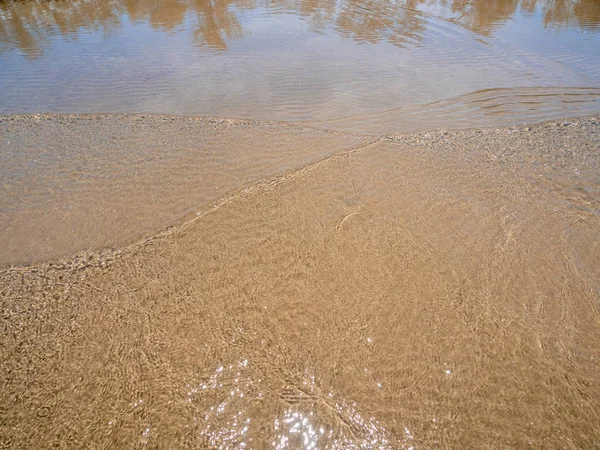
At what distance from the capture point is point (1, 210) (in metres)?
3.71

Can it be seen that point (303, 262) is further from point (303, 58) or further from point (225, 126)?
point (303, 58)

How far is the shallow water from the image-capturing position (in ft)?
18.8

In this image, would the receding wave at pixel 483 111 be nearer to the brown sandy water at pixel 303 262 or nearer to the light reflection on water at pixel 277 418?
the brown sandy water at pixel 303 262

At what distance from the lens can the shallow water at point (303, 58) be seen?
5.74m

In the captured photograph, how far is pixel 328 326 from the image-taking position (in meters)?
2.59

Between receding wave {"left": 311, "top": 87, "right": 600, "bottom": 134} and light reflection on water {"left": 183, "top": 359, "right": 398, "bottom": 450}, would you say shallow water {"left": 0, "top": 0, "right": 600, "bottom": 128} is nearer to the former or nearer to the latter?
receding wave {"left": 311, "top": 87, "right": 600, "bottom": 134}

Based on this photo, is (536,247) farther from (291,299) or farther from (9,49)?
(9,49)

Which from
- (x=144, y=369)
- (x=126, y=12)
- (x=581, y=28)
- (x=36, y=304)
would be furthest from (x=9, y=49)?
(x=581, y=28)

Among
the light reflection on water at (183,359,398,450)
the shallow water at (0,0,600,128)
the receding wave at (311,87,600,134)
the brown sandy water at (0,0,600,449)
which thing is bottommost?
the light reflection on water at (183,359,398,450)

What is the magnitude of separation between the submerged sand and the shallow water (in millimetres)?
2127

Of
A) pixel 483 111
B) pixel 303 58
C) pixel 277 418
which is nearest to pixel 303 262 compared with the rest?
pixel 277 418

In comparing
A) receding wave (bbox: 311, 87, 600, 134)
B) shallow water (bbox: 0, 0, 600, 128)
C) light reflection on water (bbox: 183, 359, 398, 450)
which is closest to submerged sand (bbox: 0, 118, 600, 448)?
light reflection on water (bbox: 183, 359, 398, 450)

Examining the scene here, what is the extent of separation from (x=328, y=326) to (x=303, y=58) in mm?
6513

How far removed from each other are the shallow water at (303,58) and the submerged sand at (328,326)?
6.98ft
